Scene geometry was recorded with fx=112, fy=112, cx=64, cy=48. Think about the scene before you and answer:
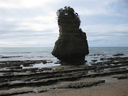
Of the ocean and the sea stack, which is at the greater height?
the sea stack

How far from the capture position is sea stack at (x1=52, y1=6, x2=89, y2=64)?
862 inches

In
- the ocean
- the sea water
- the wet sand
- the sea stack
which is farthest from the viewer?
the sea water

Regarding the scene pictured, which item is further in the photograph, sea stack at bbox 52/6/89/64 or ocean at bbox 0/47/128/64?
ocean at bbox 0/47/128/64

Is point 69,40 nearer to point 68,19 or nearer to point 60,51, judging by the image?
point 60,51

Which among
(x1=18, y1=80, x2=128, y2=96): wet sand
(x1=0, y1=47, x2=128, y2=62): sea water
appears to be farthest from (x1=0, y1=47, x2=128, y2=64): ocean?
(x1=18, y1=80, x2=128, y2=96): wet sand

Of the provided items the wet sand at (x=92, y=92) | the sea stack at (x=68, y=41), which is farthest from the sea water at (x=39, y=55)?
the wet sand at (x=92, y=92)

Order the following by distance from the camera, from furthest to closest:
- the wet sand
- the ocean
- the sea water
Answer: the sea water
the ocean
the wet sand

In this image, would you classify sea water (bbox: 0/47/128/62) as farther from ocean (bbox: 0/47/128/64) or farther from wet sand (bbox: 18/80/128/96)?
wet sand (bbox: 18/80/128/96)

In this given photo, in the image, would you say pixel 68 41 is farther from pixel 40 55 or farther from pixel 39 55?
pixel 39 55

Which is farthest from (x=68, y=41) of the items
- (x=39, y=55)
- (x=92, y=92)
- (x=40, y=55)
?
(x=39, y=55)

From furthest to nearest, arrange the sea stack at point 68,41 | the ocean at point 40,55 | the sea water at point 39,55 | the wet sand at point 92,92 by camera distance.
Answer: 1. the sea water at point 39,55
2. the ocean at point 40,55
3. the sea stack at point 68,41
4. the wet sand at point 92,92

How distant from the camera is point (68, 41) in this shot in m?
22.2

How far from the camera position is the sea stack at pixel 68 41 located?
2189 cm

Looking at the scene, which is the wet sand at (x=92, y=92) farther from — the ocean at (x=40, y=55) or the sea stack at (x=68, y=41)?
the ocean at (x=40, y=55)
